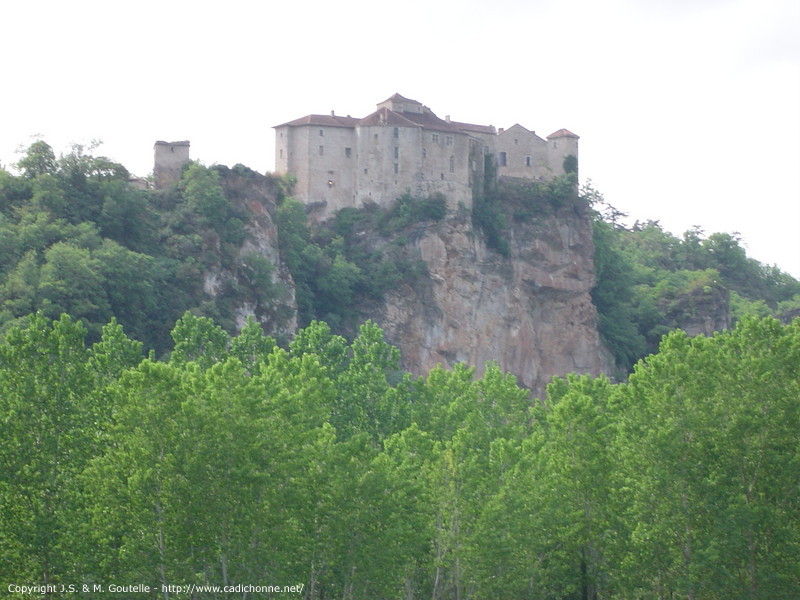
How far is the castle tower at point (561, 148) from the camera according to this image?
122 meters

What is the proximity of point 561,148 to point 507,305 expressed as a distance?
47.2 feet

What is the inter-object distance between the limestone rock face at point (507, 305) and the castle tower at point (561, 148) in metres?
4.14

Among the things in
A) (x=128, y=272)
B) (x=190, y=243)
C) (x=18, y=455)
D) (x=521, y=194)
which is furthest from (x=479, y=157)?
(x=18, y=455)

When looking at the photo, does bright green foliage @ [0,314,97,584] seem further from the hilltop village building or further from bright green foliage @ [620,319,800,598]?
the hilltop village building

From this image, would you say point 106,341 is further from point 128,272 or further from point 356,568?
point 128,272

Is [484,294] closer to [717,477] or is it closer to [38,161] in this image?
[38,161]

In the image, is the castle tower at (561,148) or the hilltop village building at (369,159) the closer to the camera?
the hilltop village building at (369,159)

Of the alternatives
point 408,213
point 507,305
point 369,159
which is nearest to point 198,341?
point 408,213

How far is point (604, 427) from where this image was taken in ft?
200

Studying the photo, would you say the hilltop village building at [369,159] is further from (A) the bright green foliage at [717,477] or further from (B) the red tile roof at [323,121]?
(A) the bright green foliage at [717,477]

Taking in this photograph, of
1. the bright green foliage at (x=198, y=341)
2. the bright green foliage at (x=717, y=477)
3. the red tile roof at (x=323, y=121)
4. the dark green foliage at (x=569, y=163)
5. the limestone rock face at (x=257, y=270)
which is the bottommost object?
the bright green foliage at (x=717, y=477)

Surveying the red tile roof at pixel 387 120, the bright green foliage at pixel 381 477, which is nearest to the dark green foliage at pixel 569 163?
the red tile roof at pixel 387 120

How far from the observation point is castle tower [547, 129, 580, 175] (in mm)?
121625

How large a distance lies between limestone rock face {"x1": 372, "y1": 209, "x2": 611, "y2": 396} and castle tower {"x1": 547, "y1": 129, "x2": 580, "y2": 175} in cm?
414
